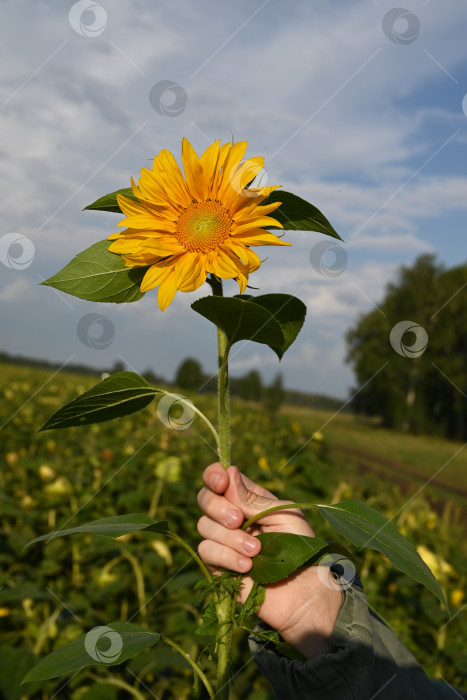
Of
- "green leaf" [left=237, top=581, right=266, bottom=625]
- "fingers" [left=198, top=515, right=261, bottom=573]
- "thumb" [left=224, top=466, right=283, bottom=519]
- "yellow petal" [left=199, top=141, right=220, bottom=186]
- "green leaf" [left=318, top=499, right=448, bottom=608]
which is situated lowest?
"green leaf" [left=237, top=581, right=266, bottom=625]

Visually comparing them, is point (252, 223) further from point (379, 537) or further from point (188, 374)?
point (188, 374)

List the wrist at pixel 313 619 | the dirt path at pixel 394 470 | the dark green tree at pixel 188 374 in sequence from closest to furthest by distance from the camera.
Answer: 1. the wrist at pixel 313 619
2. the dirt path at pixel 394 470
3. the dark green tree at pixel 188 374

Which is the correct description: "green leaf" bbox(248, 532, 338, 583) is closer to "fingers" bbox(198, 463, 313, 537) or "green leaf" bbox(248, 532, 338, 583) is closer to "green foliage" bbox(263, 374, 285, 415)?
"fingers" bbox(198, 463, 313, 537)

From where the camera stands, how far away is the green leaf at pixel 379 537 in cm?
63

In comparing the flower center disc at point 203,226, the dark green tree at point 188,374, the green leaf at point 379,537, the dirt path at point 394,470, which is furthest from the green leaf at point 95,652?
the dark green tree at point 188,374

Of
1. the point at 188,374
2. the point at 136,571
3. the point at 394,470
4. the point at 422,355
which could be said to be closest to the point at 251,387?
the point at 188,374

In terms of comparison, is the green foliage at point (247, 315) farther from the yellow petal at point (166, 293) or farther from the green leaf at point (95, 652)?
the green leaf at point (95, 652)

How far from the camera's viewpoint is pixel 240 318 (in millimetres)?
656

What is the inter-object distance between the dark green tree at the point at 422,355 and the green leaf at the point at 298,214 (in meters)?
18.9

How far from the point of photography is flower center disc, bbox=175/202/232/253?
2.48 feet

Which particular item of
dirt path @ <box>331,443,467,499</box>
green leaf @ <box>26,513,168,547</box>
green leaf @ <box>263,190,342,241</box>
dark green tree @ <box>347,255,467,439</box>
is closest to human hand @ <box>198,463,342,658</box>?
green leaf @ <box>26,513,168,547</box>

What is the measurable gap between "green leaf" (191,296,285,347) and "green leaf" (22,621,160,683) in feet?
1.29

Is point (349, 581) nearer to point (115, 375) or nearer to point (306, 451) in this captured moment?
point (115, 375)

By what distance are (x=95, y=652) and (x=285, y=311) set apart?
49cm
